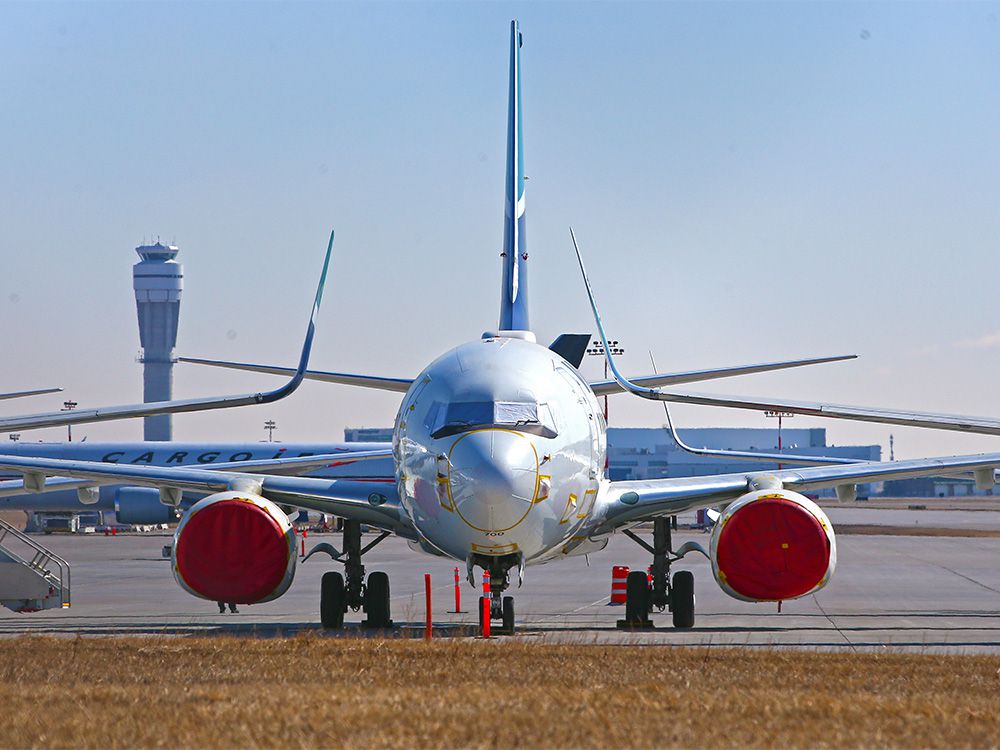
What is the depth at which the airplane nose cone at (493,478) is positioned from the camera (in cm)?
1764

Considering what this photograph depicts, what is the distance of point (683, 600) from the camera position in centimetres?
2164

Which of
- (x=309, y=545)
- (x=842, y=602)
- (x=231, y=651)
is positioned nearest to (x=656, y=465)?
(x=309, y=545)

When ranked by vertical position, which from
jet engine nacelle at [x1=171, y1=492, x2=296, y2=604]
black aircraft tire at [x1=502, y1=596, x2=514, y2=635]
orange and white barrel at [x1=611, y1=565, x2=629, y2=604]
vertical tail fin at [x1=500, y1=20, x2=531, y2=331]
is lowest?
orange and white barrel at [x1=611, y1=565, x2=629, y2=604]

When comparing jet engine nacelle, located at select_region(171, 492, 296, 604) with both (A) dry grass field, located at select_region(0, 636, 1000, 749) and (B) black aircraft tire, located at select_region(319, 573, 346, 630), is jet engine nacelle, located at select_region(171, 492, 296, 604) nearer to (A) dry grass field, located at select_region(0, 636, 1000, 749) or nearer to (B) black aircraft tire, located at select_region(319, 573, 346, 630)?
(B) black aircraft tire, located at select_region(319, 573, 346, 630)

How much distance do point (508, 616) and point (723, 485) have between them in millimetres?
3899

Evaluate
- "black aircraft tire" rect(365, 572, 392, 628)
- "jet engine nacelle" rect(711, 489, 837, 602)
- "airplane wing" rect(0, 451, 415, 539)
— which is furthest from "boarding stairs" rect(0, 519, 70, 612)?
"jet engine nacelle" rect(711, 489, 837, 602)

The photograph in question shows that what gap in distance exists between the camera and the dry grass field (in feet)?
31.9

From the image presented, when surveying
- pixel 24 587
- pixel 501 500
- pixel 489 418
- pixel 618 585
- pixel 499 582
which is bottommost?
pixel 618 585

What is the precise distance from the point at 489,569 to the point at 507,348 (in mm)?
3030

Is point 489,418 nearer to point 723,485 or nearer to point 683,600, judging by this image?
point 723,485

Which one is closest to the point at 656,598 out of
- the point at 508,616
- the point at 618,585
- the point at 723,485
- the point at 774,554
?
the point at 723,485

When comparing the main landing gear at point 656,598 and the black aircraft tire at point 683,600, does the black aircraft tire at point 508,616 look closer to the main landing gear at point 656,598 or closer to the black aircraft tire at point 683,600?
the main landing gear at point 656,598

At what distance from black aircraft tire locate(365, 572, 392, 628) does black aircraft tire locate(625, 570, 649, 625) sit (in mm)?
3385

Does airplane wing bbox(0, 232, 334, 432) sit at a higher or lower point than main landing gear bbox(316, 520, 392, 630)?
higher
